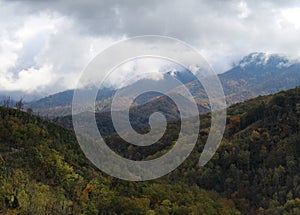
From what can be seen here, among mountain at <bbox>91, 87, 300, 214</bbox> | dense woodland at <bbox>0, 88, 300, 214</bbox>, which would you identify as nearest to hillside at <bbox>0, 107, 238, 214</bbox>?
dense woodland at <bbox>0, 88, 300, 214</bbox>

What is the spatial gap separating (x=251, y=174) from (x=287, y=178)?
1013 cm

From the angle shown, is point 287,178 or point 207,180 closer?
point 287,178

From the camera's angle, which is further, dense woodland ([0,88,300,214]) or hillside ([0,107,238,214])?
dense woodland ([0,88,300,214])

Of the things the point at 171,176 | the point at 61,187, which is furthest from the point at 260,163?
the point at 61,187

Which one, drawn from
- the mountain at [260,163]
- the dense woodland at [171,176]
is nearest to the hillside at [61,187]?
the dense woodland at [171,176]

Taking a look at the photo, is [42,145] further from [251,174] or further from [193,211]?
[251,174]

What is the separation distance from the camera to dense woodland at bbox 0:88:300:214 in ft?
165

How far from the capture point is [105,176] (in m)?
65.7

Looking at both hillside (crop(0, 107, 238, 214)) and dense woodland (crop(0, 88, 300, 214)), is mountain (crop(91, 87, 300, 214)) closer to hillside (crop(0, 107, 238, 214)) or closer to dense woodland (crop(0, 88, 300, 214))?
dense woodland (crop(0, 88, 300, 214))

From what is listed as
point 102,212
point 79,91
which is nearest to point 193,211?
point 102,212

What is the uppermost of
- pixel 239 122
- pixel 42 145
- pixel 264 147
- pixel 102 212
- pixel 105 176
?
pixel 239 122

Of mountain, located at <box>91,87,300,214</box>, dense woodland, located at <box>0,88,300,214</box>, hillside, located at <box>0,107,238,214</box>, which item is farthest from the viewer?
mountain, located at <box>91,87,300,214</box>

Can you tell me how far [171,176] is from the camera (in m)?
93.6

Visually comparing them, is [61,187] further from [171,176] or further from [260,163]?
[260,163]
